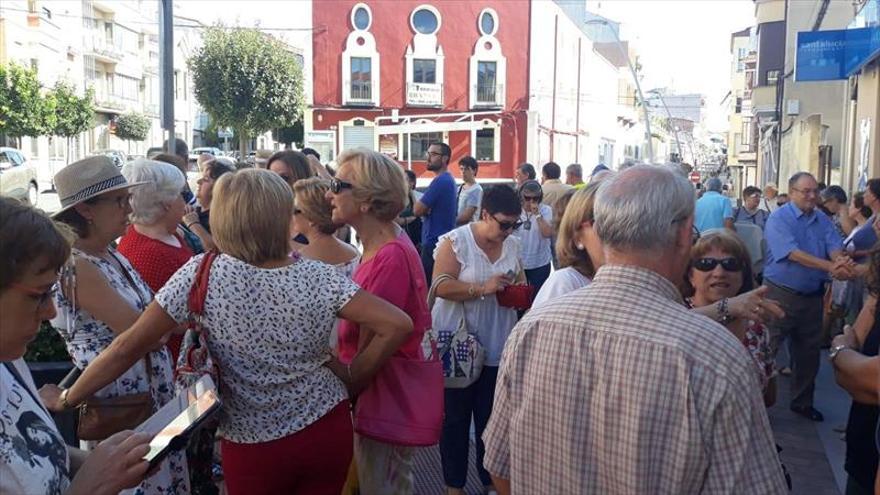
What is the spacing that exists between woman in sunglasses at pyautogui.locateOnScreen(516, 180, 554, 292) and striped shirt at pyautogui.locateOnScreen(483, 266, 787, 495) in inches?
214

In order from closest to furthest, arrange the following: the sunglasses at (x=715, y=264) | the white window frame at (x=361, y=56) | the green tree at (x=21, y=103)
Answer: the sunglasses at (x=715, y=264) < the green tree at (x=21, y=103) < the white window frame at (x=361, y=56)

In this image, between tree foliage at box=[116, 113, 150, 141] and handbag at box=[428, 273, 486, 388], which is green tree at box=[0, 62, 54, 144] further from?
handbag at box=[428, 273, 486, 388]

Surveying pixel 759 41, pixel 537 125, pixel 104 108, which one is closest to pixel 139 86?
pixel 104 108

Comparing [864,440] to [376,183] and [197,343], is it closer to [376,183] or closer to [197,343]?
[376,183]

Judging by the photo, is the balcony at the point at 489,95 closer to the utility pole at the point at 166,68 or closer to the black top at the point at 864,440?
the utility pole at the point at 166,68

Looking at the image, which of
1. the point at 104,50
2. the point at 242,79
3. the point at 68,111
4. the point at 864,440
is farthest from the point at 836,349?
the point at 104,50

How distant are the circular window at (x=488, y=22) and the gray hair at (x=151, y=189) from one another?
36845 millimetres

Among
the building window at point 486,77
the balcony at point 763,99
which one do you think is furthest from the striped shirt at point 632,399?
the building window at point 486,77

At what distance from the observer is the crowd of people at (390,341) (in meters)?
1.81

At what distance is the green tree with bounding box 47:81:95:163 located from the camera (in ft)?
120

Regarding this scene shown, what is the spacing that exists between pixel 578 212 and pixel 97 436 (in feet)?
6.91

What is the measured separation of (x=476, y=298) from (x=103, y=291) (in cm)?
195

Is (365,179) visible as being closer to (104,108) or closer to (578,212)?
(578,212)

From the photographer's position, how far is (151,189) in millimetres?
3949
